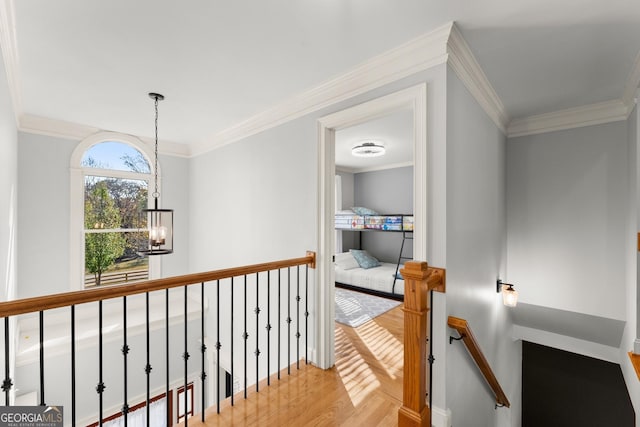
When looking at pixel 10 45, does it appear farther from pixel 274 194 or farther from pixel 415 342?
pixel 415 342

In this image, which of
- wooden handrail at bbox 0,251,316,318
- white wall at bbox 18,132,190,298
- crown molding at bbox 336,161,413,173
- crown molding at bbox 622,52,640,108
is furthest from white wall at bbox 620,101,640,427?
white wall at bbox 18,132,190,298

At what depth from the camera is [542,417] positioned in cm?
418

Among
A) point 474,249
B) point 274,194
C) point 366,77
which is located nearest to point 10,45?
point 274,194

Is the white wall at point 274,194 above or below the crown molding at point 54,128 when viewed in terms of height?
below

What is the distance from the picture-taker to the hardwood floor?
1882mm

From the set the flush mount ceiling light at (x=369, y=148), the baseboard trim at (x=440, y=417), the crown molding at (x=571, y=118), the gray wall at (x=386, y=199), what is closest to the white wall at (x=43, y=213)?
the flush mount ceiling light at (x=369, y=148)

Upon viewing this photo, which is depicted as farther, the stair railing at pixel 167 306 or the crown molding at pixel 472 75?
the crown molding at pixel 472 75

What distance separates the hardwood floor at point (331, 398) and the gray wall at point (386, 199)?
360 cm

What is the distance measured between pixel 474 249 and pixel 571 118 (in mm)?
2129

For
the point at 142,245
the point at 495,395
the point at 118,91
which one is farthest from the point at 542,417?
the point at 118,91

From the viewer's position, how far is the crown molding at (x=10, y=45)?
5.24ft

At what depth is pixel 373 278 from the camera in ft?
17.1

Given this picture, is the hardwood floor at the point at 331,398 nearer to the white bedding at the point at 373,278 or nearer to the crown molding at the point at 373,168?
the white bedding at the point at 373,278

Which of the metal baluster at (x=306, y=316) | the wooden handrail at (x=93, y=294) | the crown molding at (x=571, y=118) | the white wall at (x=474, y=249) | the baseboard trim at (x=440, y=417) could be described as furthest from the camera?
the crown molding at (x=571, y=118)
